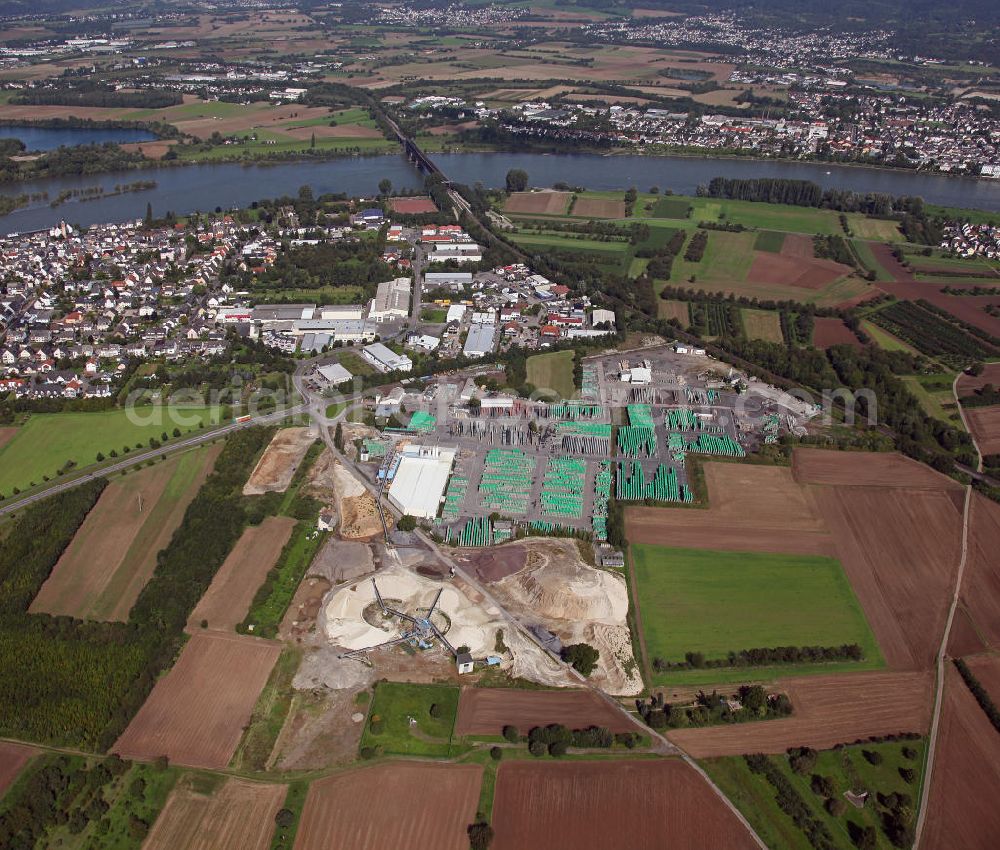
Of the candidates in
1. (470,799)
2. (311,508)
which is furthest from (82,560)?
(470,799)

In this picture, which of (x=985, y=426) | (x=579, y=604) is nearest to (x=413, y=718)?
(x=579, y=604)

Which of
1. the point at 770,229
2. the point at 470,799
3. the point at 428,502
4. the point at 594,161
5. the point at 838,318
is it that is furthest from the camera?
the point at 594,161

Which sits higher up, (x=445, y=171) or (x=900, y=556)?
(x=900, y=556)

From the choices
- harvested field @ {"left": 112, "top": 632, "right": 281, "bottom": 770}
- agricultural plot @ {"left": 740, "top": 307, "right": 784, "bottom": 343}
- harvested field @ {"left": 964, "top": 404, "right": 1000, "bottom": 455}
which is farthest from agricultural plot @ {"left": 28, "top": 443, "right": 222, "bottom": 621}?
harvested field @ {"left": 964, "top": 404, "right": 1000, "bottom": 455}

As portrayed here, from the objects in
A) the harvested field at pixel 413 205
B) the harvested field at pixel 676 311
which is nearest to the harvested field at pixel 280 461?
the harvested field at pixel 676 311

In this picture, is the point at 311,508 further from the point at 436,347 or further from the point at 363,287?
the point at 363,287

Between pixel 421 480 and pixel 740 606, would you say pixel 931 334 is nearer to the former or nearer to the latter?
pixel 740 606

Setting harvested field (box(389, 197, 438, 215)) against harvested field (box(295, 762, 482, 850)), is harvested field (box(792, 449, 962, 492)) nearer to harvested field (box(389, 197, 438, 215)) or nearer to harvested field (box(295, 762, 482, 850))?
harvested field (box(295, 762, 482, 850))
